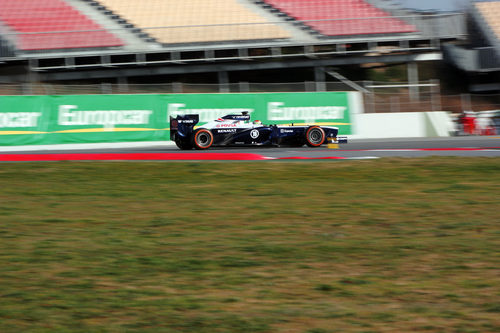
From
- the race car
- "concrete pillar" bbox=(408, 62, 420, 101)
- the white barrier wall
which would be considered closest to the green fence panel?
the race car

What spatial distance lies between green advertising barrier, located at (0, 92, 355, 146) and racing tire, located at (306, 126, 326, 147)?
4355 millimetres

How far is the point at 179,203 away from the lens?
744 cm

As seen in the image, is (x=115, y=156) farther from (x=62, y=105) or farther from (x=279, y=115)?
(x=279, y=115)

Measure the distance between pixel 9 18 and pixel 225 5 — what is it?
9668 millimetres

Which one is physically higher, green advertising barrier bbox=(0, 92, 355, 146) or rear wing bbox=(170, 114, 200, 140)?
green advertising barrier bbox=(0, 92, 355, 146)

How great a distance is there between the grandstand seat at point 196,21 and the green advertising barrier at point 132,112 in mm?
6477

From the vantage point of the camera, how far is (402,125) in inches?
875

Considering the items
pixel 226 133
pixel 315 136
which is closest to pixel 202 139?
pixel 226 133

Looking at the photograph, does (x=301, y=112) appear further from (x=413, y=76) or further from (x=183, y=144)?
(x=413, y=76)

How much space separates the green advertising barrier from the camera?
60.2ft

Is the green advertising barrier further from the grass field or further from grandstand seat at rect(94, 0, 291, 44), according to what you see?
the grass field

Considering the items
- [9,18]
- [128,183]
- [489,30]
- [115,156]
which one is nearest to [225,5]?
[9,18]

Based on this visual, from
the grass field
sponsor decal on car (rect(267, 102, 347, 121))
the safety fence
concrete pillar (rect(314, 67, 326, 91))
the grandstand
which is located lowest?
the grass field

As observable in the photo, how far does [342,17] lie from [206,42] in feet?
21.2
